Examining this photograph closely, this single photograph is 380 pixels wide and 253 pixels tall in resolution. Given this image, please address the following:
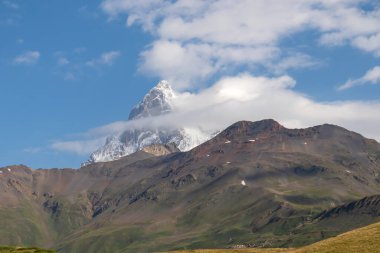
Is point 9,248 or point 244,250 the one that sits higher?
point 9,248

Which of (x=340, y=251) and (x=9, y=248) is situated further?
(x=9, y=248)

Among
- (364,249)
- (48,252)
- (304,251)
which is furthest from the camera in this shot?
(48,252)

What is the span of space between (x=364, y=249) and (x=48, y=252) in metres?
42.7

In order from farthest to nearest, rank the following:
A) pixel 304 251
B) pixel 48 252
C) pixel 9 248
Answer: pixel 9 248, pixel 48 252, pixel 304 251

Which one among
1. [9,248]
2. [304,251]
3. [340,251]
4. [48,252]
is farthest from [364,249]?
[9,248]

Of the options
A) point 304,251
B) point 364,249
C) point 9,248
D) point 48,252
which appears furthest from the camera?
point 9,248

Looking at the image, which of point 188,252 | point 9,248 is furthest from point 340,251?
point 9,248

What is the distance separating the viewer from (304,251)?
76.9 m

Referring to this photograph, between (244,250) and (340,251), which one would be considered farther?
(244,250)

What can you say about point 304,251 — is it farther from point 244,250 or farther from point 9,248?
point 9,248

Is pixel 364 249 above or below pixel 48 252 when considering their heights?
below

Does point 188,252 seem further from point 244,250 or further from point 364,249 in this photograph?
point 364,249

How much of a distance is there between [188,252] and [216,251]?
175 inches

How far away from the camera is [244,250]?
308 feet
